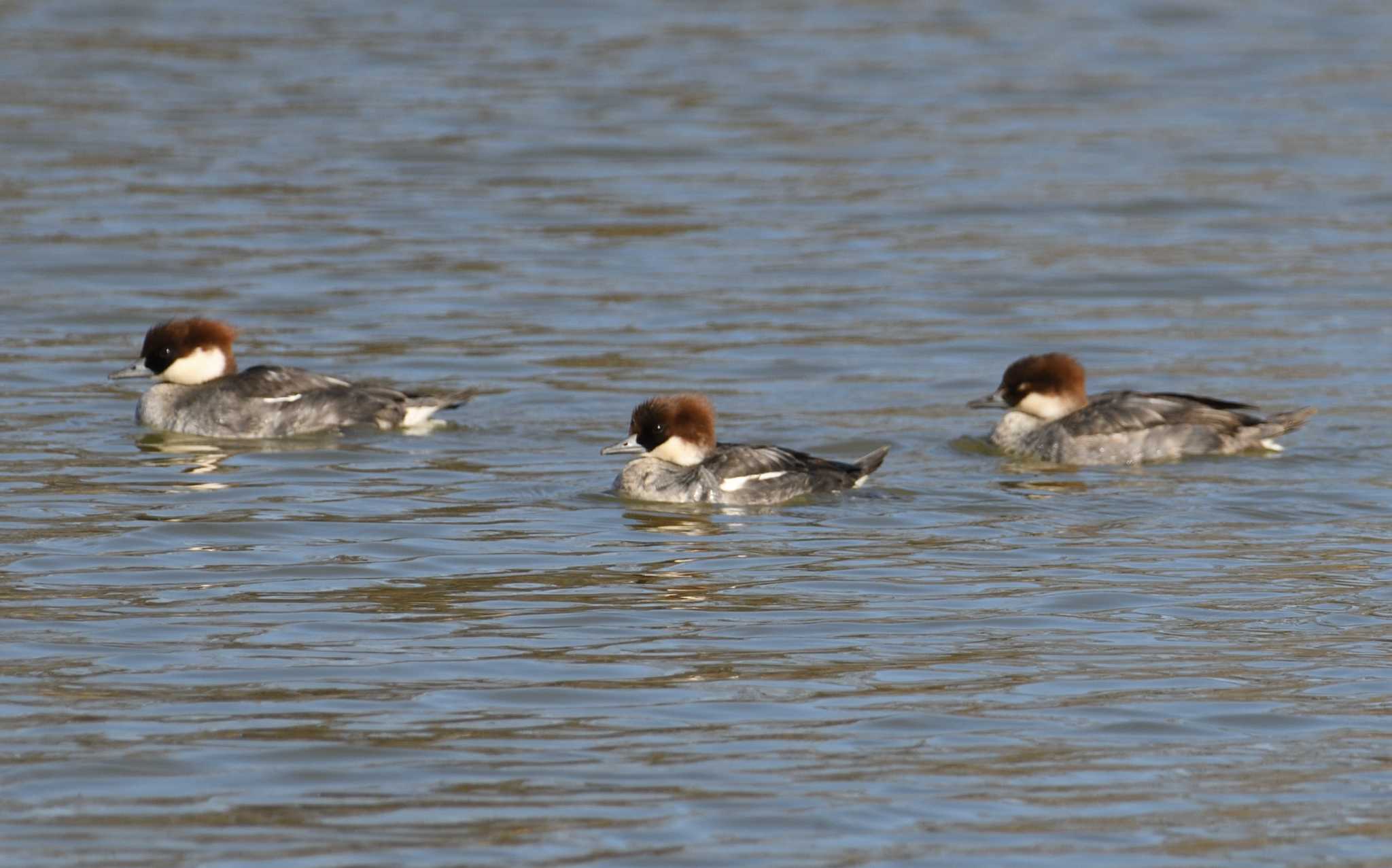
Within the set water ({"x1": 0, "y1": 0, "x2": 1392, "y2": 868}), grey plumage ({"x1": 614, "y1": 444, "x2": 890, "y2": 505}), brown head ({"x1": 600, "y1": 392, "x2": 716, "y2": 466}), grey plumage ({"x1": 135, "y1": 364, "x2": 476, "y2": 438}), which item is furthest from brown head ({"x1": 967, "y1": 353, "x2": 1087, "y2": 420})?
grey plumage ({"x1": 135, "y1": 364, "x2": 476, "y2": 438})

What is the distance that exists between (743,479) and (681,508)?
0.38 metres

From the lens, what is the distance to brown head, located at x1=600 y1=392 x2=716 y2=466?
13688 mm

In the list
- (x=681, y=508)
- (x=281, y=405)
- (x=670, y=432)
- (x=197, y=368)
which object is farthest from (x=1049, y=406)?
(x=197, y=368)

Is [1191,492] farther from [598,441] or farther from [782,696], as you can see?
[782,696]

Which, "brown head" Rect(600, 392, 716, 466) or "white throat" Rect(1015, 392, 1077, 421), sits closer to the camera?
"brown head" Rect(600, 392, 716, 466)

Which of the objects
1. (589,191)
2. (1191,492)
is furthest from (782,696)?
(589,191)

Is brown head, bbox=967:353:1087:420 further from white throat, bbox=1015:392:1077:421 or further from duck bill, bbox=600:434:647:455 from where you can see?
duck bill, bbox=600:434:647:455

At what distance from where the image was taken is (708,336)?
1855 cm

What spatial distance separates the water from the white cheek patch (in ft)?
0.97

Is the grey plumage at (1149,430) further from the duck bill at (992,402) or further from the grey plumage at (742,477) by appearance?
the grey plumage at (742,477)

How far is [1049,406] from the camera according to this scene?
613 inches

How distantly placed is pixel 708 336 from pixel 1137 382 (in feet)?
10.7

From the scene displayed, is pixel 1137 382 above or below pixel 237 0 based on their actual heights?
below

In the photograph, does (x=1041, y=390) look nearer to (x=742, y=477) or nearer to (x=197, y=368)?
(x=742, y=477)
